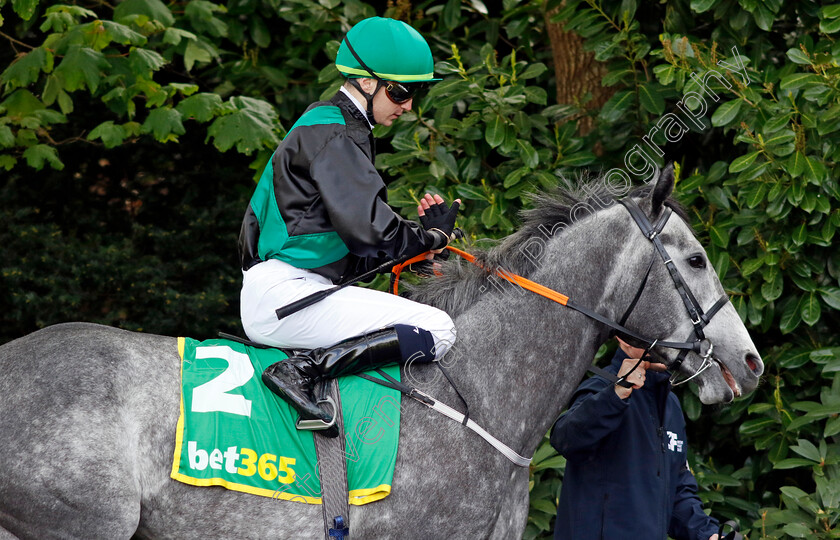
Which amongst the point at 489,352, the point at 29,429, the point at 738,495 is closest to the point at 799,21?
the point at 738,495

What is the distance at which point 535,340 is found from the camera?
2.88 metres

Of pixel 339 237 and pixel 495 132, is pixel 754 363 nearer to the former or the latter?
pixel 339 237

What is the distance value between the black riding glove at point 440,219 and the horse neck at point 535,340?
27cm

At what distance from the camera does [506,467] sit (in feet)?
9.18

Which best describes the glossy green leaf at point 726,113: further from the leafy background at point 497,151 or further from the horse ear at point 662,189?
the horse ear at point 662,189

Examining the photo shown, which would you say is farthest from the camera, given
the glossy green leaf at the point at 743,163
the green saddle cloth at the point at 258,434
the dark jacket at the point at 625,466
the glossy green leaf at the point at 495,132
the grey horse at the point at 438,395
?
Answer: the glossy green leaf at the point at 495,132

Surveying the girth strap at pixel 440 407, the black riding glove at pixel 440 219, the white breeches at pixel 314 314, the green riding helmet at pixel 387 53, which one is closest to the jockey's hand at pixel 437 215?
the black riding glove at pixel 440 219

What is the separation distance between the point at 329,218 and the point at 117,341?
82 centimetres

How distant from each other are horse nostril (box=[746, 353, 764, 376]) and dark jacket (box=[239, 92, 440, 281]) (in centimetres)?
123

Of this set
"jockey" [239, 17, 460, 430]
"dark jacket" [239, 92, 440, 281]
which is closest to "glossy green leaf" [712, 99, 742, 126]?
→ "jockey" [239, 17, 460, 430]

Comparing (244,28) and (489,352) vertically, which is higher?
(489,352)

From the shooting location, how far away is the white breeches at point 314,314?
2729mm

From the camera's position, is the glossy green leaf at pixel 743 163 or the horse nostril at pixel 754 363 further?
the glossy green leaf at pixel 743 163

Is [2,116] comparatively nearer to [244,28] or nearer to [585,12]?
[244,28]
